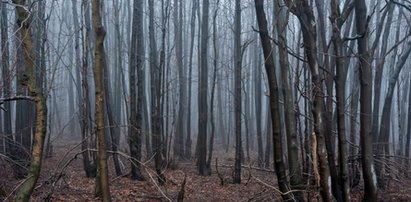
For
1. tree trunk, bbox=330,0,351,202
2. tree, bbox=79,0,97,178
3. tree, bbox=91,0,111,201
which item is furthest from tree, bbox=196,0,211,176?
tree, bbox=91,0,111,201

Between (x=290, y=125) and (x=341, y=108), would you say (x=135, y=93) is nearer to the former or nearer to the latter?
(x=290, y=125)

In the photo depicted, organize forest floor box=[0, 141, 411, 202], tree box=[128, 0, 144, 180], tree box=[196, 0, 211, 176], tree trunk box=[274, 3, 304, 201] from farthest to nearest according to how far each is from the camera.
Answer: tree box=[196, 0, 211, 176] < tree box=[128, 0, 144, 180] < forest floor box=[0, 141, 411, 202] < tree trunk box=[274, 3, 304, 201]

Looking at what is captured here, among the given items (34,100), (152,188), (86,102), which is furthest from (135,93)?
(34,100)

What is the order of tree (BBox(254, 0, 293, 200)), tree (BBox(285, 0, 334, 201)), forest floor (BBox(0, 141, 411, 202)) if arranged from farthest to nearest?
forest floor (BBox(0, 141, 411, 202)), tree (BBox(254, 0, 293, 200)), tree (BBox(285, 0, 334, 201))

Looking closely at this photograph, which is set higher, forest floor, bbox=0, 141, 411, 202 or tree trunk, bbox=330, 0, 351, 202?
tree trunk, bbox=330, 0, 351, 202

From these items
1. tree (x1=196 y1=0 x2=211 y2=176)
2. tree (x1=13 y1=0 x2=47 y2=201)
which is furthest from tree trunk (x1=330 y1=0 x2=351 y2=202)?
tree (x1=196 y1=0 x2=211 y2=176)

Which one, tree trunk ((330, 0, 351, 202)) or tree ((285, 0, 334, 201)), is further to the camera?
tree trunk ((330, 0, 351, 202))

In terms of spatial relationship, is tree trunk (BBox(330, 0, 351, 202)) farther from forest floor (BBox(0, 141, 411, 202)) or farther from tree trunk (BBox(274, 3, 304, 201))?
tree trunk (BBox(274, 3, 304, 201))

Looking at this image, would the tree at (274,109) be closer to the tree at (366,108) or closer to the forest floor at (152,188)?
the forest floor at (152,188)

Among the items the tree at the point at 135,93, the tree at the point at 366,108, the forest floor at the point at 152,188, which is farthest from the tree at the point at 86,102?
the tree at the point at 366,108

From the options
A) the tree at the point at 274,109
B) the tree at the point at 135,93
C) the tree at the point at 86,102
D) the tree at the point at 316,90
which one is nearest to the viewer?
the tree at the point at 316,90

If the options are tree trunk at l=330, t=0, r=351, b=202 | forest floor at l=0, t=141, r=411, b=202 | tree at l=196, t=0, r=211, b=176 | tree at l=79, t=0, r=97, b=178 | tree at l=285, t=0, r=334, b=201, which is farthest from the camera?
tree at l=196, t=0, r=211, b=176

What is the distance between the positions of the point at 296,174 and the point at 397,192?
4.93 meters

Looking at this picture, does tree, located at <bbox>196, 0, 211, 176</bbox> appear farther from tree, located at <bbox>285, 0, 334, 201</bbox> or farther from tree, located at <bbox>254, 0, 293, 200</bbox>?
tree, located at <bbox>285, 0, 334, 201</bbox>
